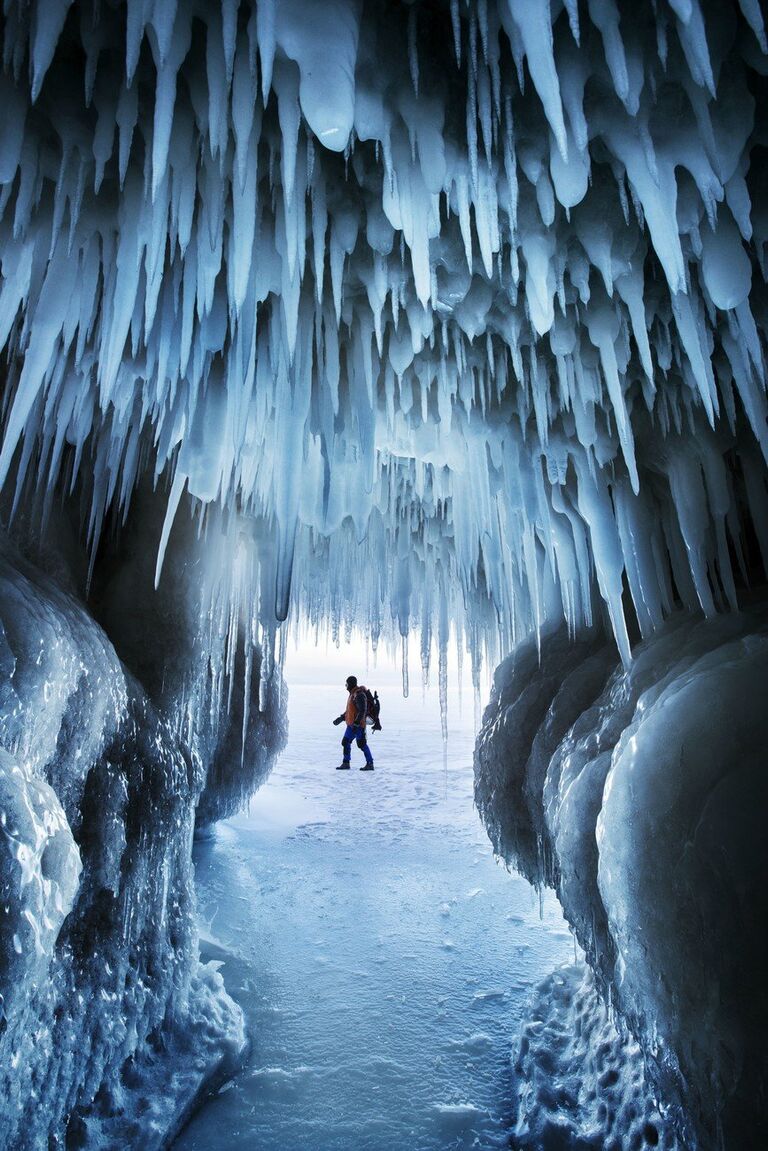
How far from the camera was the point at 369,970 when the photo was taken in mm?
4625

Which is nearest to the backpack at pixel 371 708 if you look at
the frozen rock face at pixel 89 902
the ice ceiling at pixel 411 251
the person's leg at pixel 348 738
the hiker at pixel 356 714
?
the hiker at pixel 356 714

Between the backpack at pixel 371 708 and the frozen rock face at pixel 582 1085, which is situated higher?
the backpack at pixel 371 708

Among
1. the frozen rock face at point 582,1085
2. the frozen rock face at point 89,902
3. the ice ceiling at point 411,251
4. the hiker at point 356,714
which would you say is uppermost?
the ice ceiling at point 411,251

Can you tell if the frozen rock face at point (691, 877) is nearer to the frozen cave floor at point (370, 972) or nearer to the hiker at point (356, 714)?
the frozen cave floor at point (370, 972)

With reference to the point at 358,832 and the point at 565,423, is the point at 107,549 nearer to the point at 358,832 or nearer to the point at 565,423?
the point at 565,423

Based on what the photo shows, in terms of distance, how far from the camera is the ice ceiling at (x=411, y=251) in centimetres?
155

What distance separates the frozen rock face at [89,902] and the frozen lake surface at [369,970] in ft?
1.36

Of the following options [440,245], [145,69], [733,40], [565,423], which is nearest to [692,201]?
[733,40]

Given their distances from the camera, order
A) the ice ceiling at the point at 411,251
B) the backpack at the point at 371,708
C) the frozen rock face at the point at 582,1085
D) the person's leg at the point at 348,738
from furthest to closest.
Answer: the person's leg at the point at 348,738 < the backpack at the point at 371,708 < the frozen rock face at the point at 582,1085 < the ice ceiling at the point at 411,251

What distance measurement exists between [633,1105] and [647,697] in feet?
6.60

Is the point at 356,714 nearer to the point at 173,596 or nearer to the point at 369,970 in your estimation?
the point at 369,970

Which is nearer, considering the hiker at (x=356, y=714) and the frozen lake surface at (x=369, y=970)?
the frozen lake surface at (x=369, y=970)

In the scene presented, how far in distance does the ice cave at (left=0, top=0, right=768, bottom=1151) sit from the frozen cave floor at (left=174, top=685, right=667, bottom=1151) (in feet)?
0.12

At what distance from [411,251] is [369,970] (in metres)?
4.98
